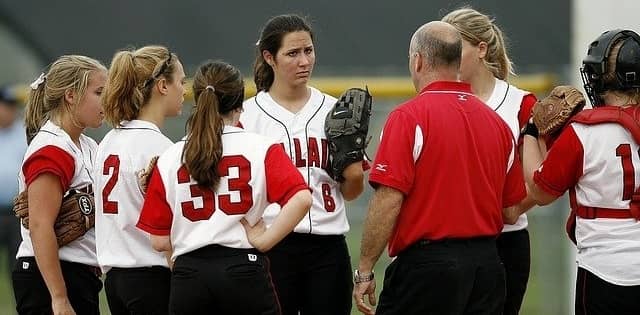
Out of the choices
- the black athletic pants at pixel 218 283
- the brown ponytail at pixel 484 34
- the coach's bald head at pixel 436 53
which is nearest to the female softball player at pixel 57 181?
the black athletic pants at pixel 218 283

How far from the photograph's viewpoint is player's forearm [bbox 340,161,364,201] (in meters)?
5.25

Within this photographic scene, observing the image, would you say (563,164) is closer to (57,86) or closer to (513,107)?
(513,107)

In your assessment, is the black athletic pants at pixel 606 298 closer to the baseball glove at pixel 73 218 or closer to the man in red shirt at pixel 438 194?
the man in red shirt at pixel 438 194

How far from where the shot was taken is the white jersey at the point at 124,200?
4.85 metres

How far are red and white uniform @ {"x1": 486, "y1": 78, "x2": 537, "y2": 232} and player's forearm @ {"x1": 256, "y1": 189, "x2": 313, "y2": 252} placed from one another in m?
1.25

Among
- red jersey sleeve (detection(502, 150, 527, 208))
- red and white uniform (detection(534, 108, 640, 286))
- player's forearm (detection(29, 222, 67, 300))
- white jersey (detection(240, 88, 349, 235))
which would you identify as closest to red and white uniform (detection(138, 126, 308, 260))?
player's forearm (detection(29, 222, 67, 300))

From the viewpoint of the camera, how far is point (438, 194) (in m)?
4.66

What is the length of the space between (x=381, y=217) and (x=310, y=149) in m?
0.83

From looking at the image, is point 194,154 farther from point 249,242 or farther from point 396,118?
point 396,118

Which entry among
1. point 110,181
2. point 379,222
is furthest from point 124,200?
point 379,222

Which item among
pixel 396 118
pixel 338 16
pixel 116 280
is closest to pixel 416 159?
pixel 396 118

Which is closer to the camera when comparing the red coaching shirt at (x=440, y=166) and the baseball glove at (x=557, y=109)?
the red coaching shirt at (x=440, y=166)

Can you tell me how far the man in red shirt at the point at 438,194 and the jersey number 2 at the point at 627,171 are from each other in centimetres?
49

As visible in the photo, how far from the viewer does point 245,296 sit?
4504mm
